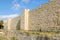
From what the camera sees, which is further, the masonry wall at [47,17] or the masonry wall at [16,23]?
the masonry wall at [16,23]

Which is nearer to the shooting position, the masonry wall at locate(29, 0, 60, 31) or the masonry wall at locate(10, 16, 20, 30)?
the masonry wall at locate(29, 0, 60, 31)

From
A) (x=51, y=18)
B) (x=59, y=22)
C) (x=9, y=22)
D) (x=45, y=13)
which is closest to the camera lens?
(x=59, y=22)

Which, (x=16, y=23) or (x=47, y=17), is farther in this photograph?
(x=16, y=23)

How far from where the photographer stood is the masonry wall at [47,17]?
37.3 feet

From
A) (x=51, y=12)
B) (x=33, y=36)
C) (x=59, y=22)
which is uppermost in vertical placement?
(x=51, y=12)

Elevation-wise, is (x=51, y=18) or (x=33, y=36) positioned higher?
(x=51, y=18)

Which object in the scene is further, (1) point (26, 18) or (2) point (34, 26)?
(1) point (26, 18)

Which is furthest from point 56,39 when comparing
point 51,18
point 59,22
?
point 51,18

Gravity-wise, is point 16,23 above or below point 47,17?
below

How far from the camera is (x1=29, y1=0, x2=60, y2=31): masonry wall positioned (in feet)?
37.3

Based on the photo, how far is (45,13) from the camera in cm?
1303

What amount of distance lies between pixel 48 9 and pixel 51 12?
0.59 metres

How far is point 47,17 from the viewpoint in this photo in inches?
499

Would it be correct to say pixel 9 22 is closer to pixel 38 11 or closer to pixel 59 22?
pixel 38 11
